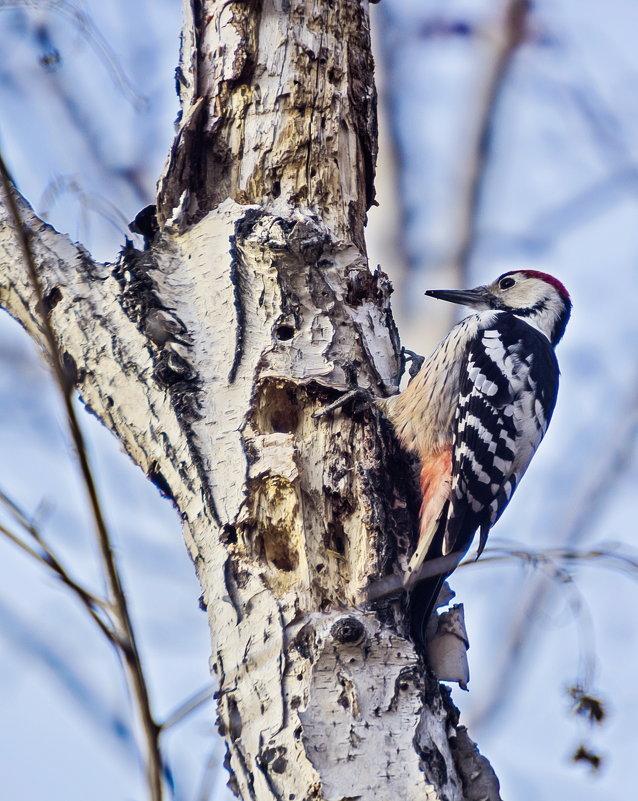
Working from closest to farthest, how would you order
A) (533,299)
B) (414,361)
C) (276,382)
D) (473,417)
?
(276,382)
(473,417)
(414,361)
(533,299)

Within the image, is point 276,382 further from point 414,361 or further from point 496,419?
point 414,361

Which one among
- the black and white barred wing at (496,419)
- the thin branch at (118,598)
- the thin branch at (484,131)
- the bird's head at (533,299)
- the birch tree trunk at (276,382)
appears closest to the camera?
the thin branch at (118,598)

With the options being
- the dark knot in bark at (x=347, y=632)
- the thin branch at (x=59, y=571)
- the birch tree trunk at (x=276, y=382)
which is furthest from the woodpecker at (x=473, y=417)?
the thin branch at (x=59, y=571)

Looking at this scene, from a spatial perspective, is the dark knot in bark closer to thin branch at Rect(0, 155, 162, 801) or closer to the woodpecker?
the woodpecker

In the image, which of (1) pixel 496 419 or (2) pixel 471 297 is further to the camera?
(2) pixel 471 297

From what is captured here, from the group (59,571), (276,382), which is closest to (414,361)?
(276,382)

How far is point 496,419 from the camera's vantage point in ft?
10.3

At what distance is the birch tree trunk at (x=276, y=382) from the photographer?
177cm

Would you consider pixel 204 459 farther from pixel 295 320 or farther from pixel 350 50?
pixel 350 50

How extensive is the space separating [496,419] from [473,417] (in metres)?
0.08

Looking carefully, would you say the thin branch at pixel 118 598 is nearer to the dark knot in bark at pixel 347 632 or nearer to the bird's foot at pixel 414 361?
the dark knot in bark at pixel 347 632

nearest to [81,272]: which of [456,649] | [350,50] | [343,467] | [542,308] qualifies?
[343,467]

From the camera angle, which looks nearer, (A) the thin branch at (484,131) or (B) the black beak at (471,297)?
(A) the thin branch at (484,131)

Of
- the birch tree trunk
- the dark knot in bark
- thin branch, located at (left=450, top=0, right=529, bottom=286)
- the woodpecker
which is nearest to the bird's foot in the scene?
the woodpecker
